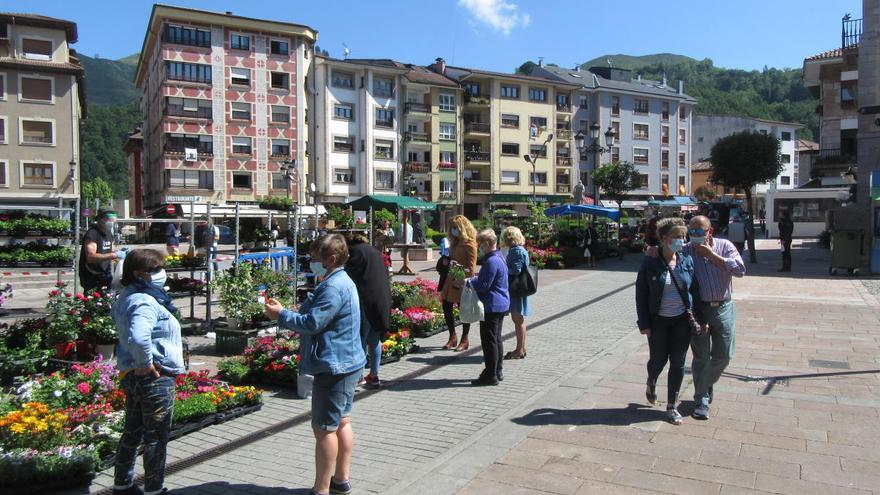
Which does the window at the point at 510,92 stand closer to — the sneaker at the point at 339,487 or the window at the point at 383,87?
the window at the point at 383,87

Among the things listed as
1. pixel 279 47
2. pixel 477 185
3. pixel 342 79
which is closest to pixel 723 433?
pixel 279 47

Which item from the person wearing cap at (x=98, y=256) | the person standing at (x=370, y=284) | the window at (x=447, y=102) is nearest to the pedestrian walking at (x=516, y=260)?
the person standing at (x=370, y=284)

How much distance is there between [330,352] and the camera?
4.13 metres

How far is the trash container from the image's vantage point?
18297 mm

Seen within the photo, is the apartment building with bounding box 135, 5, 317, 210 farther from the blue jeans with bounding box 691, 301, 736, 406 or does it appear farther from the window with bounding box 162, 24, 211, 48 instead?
the blue jeans with bounding box 691, 301, 736, 406

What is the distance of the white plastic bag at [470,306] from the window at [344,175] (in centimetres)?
4419

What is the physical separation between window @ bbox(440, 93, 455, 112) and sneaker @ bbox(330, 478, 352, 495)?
5417 centimetres

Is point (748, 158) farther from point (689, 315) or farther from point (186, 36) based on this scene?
point (689, 315)


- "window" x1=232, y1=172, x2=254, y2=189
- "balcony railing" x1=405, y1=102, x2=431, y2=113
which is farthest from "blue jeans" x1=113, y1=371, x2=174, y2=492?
"balcony railing" x1=405, y1=102, x2=431, y2=113

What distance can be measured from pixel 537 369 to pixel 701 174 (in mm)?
82079

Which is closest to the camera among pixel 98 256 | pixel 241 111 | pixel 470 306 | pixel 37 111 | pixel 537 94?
pixel 470 306

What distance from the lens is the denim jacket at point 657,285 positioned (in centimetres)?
578

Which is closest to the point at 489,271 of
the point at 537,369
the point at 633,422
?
the point at 537,369

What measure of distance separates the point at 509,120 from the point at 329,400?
58.3 meters
